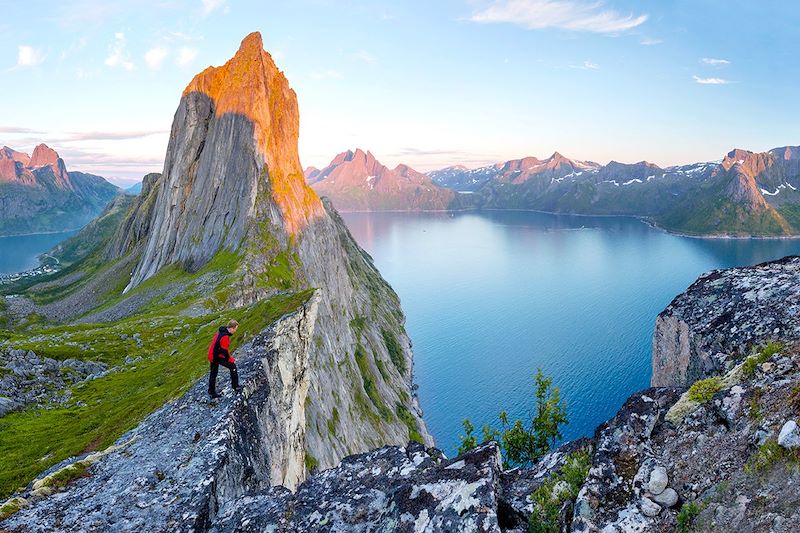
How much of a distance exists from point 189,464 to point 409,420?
79387 mm

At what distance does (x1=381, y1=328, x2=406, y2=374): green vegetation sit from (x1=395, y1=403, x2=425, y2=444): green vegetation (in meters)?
23.4

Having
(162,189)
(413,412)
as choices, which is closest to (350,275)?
(413,412)

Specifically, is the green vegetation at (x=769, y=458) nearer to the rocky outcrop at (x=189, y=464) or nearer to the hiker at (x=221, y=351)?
the rocky outcrop at (x=189, y=464)

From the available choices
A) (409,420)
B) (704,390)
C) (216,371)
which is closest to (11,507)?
(216,371)

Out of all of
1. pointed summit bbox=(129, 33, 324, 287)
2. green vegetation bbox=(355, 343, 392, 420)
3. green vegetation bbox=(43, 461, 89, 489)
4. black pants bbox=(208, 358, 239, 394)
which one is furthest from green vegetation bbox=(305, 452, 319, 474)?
pointed summit bbox=(129, 33, 324, 287)

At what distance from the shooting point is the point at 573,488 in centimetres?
1097

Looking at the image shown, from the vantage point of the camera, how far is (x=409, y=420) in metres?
94.0

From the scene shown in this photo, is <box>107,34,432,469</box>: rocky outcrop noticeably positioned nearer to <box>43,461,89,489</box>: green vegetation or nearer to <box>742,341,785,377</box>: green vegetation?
<box>43,461,89,489</box>: green vegetation

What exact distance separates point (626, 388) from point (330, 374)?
2932 inches

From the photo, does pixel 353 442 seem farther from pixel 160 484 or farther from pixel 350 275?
pixel 350 275

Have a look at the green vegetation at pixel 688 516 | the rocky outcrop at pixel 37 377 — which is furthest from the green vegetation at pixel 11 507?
the green vegetation at pixel 688 516

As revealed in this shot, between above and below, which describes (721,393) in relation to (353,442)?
above

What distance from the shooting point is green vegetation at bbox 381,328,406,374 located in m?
121

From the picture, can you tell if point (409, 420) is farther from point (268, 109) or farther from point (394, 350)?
point (268, 109)
